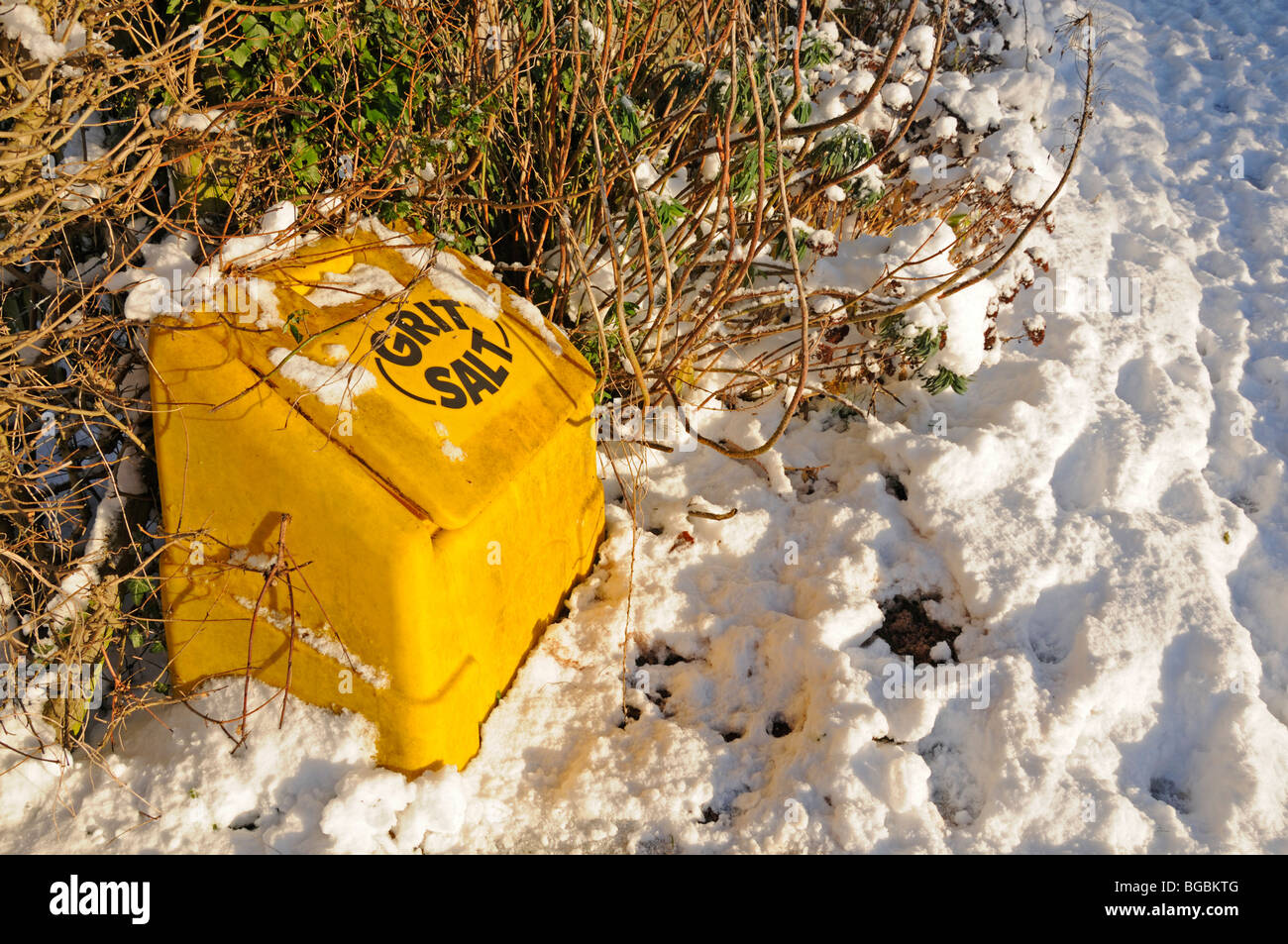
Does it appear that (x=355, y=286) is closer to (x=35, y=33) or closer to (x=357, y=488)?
(x=357, y=488)

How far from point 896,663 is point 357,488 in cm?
167

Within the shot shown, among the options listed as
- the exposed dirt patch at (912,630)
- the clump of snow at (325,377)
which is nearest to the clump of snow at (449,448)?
the clump of snow at (325,377)

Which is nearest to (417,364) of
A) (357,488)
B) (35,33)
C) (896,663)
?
(357,488)

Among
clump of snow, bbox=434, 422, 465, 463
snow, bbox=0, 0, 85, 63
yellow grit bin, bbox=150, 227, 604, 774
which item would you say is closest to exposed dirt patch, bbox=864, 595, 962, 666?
yellow grit bin, bbox=150, 227, 604, 774

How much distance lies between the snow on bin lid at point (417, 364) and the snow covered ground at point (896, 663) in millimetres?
680

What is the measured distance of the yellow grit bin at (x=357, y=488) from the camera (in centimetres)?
202

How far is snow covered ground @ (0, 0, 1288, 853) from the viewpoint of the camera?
7.16 ft

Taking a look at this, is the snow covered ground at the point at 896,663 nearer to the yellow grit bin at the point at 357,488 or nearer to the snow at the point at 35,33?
the yellow grit bin at the point at 357,488

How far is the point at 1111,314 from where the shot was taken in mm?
3797

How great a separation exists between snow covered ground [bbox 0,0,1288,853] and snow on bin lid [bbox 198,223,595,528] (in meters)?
0.68

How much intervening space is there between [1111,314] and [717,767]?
286 cm

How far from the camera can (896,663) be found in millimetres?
2576

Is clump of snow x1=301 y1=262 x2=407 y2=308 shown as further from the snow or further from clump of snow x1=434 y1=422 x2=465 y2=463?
the snow
